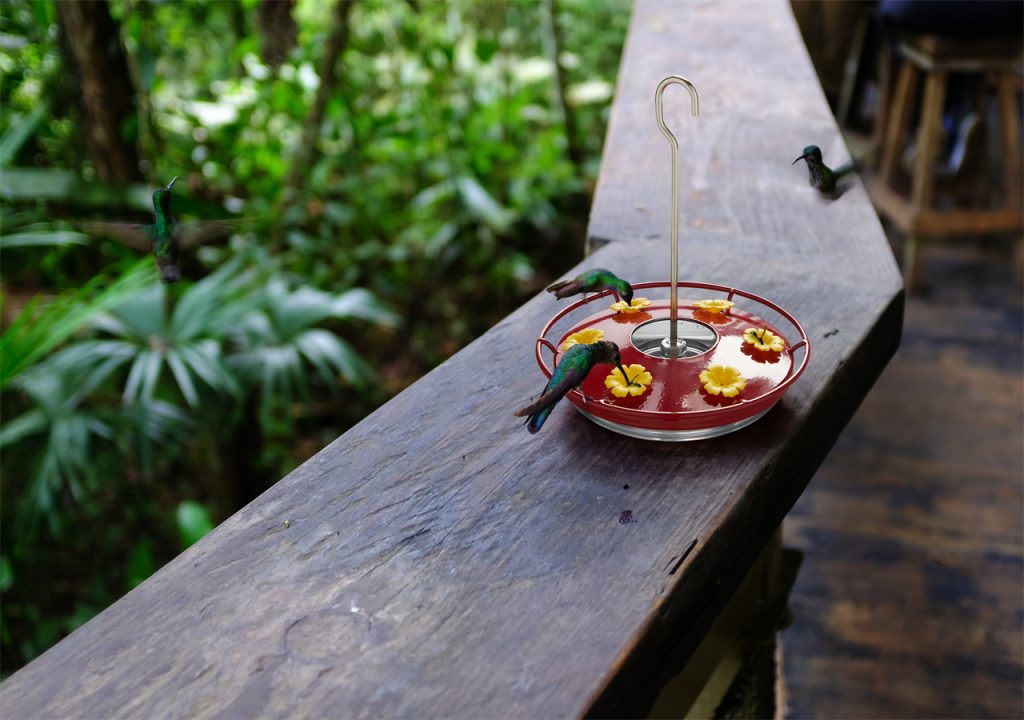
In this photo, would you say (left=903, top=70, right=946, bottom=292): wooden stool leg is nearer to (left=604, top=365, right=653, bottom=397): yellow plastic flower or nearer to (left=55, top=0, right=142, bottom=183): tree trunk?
(left=604, top=365, right=653, bottom=397): yellow plastic flower

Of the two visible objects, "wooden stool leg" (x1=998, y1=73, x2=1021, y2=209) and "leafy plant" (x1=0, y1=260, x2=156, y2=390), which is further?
"wooden stool leg" (x1=998, y1=73, x2=1021, y2=209)

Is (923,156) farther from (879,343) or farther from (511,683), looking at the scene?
(511,683)

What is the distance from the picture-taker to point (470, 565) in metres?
0.77

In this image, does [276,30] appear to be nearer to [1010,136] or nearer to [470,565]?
[1010,136]

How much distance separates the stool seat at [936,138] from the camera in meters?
2.76

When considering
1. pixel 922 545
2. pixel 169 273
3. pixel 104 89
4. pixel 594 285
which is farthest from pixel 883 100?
pixel 169 273

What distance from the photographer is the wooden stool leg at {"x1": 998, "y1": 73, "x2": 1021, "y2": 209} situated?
2.81 m

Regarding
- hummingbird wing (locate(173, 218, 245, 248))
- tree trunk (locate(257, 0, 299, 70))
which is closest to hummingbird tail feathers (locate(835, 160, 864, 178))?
hummingbird wing (locate(173, 218, 245, 248))

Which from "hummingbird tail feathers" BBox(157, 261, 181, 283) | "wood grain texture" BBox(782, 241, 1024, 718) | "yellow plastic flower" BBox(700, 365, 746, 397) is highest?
"hummingbird tail feathers" BBox(157, 261, 181, 283)

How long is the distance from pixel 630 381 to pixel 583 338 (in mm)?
95

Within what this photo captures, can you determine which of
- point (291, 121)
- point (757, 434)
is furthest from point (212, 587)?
point (291, 121)

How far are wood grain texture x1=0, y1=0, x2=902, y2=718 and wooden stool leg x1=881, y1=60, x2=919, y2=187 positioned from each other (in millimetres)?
2186

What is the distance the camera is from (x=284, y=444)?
354 centimetres

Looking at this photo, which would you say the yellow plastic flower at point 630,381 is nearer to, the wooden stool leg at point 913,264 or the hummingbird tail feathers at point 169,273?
the hummingbird tail feathers at point 169,273
